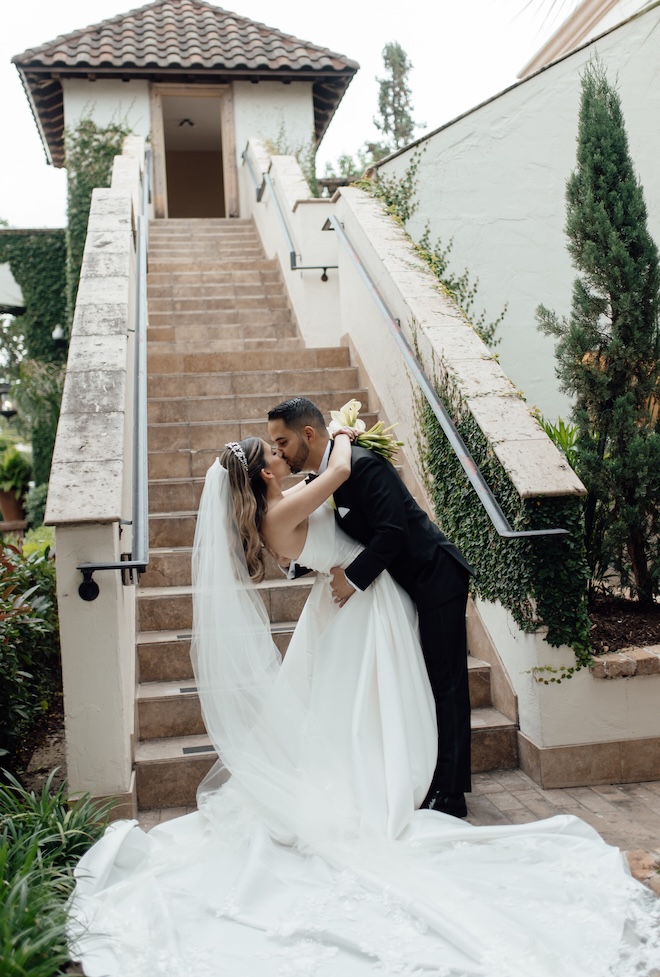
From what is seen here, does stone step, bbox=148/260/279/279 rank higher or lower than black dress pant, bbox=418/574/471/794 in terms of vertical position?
higher

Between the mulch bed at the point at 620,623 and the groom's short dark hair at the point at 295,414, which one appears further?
the mulch bed at the point at 620,623

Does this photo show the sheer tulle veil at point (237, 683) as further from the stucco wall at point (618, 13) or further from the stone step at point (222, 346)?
the stucco wall at point (618, 13)

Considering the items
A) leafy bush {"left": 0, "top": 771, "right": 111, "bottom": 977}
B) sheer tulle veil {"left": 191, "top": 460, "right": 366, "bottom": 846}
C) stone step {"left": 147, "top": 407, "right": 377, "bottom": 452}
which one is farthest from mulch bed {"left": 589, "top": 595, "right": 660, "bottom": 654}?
stone step {"left": 147, "top": 407, "right": 377, "bottom": 452}

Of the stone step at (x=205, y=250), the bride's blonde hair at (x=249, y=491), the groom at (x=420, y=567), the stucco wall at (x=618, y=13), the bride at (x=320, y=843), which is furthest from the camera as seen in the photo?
the stone step at (x=205, y=250)

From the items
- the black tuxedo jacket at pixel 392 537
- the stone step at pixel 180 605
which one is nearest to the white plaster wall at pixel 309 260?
the stone step at pixel 180 605

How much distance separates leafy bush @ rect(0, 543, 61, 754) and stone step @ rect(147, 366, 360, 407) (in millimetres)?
1596

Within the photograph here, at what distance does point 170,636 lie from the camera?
4746 millimetres

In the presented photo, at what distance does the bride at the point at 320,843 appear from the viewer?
2.68 metres

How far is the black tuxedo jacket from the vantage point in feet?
12.1

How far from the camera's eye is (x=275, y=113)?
1402cm

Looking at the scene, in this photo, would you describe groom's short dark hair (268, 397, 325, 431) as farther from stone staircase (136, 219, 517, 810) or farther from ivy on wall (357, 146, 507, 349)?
ivy on wall (357, 146, 507, 349)

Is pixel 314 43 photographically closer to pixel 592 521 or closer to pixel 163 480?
pixel 163 480

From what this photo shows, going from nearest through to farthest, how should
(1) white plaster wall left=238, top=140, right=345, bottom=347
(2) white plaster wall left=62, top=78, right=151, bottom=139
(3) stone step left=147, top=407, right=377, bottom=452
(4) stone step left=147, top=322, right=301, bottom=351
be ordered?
(3) stone step left=147, top=407, right=377, bottom=452, (4) stone step left=147, top=322, right=301, bottom=351, (1) white plaster wall left=238, top=140, right=345, bottom=347, (2) white plaster wall left=62, top=78, right=151, bottom=139

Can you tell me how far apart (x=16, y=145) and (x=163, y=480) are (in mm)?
45163
